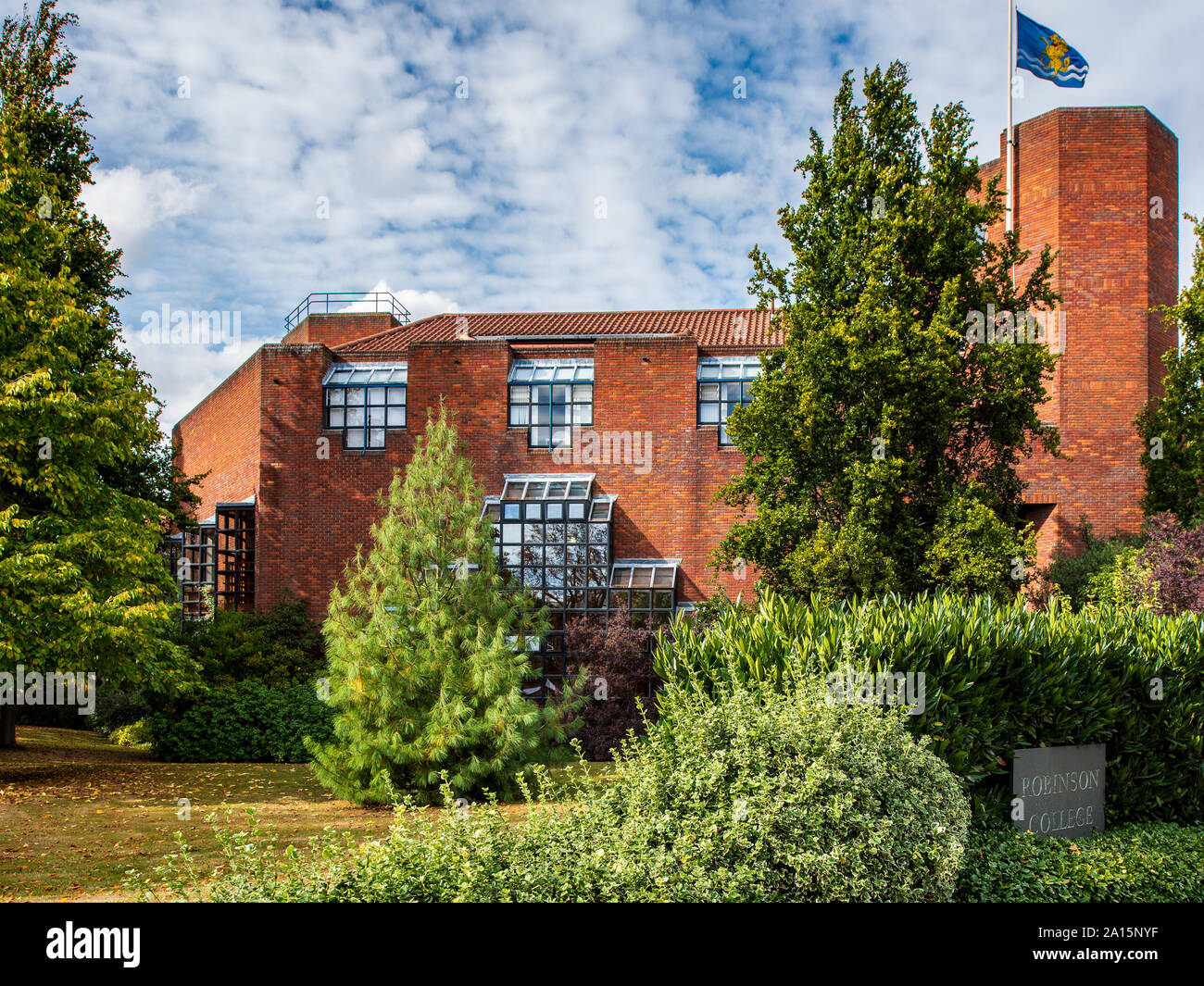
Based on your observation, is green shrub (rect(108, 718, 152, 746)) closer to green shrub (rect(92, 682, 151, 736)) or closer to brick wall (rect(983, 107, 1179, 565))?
green shrub (rect(92, 682, 151, 736))

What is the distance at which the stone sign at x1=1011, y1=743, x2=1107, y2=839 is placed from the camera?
900 centimetres

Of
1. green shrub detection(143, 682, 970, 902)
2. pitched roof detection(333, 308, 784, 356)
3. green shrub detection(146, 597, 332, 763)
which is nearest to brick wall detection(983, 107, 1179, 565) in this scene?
pitched roof detection(333, 308, 784, 356)

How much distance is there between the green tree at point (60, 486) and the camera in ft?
44.0

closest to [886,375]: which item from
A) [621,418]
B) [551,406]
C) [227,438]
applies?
[621,418]

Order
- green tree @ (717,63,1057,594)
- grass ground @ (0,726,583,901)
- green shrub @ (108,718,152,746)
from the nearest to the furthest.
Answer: grass ground @ (0,726,583,901) < green tree @ (717,63,1057,594) < green shrub @ (108,718,152,746)

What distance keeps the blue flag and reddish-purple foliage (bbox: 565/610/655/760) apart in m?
17.8

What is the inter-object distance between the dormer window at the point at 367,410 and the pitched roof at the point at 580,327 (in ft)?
5.77

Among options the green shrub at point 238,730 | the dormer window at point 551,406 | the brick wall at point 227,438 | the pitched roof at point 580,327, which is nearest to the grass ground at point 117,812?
the green shrub at point 238,730

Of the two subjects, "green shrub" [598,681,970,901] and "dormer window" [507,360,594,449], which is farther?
"dormer window" [507,360,594,449]

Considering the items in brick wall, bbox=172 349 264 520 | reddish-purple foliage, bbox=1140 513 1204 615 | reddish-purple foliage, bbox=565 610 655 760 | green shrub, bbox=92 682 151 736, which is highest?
brick wall, bbox=172 349 264 520

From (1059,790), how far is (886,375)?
7.65 m

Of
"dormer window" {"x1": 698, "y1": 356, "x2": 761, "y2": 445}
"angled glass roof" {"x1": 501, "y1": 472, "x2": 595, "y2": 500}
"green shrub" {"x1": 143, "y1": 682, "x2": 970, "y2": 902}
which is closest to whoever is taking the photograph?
"green shrub" {"x1": 143, "y1": 682, "x2": 970, "y2": 902}
